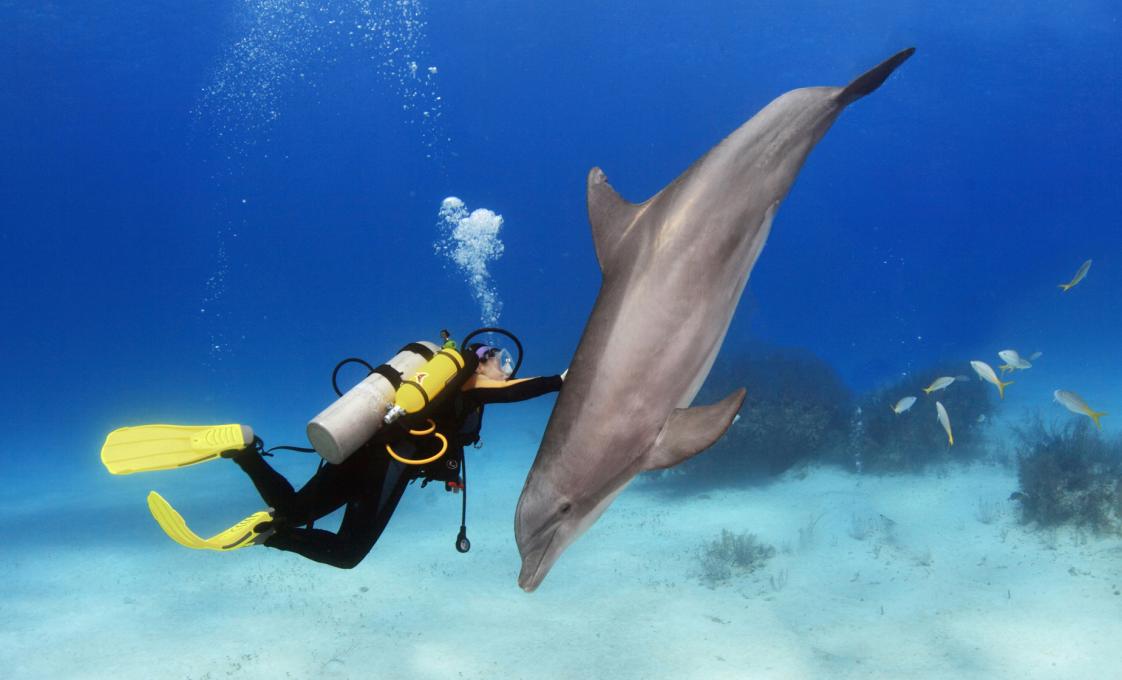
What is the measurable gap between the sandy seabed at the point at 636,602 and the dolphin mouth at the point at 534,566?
5.11 metres

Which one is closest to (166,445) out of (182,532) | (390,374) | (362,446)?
(182,532)

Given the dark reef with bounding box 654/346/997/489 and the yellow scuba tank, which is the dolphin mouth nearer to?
the yellow scuba tank

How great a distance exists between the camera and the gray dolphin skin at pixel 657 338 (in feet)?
8.97

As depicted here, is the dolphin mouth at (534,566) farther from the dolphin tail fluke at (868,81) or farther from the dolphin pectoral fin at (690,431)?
the dolphin tail fluke at (868,81)

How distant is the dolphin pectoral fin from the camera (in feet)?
8.63

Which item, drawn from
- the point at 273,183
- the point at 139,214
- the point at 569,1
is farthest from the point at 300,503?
A: the point at 139,214

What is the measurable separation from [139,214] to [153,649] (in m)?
80.8

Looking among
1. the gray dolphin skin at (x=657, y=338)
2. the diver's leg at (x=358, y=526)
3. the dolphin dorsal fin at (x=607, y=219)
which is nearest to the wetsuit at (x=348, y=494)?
the diver's leg at (x=358, y=526)

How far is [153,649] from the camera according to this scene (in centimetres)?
857

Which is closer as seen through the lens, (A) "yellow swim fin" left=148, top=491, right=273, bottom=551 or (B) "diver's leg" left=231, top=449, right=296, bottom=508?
(A) "yellow swim fin" left=148, top=491, right=273, bottom=551

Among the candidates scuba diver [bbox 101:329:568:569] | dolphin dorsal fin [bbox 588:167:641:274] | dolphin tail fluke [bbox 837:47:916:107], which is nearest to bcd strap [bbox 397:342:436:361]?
scuba diver [bbox 101:329:568:569]

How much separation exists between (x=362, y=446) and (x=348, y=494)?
0.54 meters

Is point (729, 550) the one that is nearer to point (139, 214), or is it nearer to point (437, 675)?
point (437, 675)

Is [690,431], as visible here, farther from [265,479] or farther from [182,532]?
[182,532]
